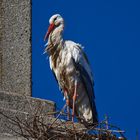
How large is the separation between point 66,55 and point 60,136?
9.17 ft

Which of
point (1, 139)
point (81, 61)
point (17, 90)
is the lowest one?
Answer: point (1, 139)

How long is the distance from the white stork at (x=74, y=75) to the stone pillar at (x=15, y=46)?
1.49 m

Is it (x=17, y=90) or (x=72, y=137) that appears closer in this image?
(x=72, y=137)

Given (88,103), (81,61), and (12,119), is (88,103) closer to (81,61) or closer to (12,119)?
(81,61)

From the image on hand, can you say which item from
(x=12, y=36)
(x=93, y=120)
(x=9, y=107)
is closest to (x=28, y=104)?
(x=9, y=107)

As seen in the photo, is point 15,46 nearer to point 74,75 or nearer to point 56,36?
point 74,75

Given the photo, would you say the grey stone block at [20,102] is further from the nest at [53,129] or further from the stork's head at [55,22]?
the stork's head at [55,22]

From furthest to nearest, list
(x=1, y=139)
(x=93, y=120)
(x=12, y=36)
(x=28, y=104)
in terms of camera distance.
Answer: (x=93, y=120) < (x=12, y=36) < (x=28, y=104) < (x=1, y=139)

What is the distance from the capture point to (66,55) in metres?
13.0

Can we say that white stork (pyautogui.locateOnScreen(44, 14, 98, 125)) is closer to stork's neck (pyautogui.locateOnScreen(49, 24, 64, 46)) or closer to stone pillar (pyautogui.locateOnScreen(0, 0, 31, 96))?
stork's neck (pyautogui.locateOnScreen(49, 24, 64, 46))

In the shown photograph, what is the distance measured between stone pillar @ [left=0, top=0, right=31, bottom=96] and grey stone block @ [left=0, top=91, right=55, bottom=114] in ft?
1.18

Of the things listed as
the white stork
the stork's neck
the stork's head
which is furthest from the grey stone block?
the stork's head

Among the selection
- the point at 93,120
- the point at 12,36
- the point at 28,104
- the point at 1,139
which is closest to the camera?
the point at 1,139

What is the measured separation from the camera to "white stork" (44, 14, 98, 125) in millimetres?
12781
